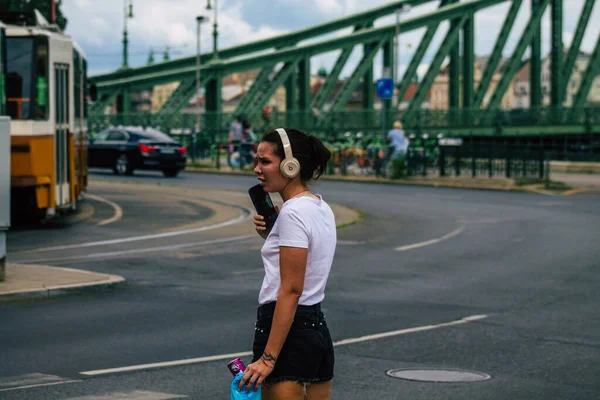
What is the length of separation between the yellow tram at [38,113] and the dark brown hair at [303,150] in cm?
1534

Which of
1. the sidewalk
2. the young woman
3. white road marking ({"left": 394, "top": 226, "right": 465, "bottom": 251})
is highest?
the young woman

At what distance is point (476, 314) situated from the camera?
39.8ft

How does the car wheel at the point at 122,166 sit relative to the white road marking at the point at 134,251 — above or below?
above

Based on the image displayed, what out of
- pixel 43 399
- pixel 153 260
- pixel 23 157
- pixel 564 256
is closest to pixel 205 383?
pixel 43 399

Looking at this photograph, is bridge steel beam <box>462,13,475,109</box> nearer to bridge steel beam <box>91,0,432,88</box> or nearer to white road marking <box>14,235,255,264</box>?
bridge steel beam <box>91,0,432,88</box>

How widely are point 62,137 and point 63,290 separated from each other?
326 inches

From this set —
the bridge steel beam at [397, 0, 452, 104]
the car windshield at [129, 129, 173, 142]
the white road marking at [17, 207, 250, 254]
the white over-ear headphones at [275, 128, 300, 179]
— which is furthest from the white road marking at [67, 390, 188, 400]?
the bridge steel beam at [397, 0, 452, 104]

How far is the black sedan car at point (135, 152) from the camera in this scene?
132ft

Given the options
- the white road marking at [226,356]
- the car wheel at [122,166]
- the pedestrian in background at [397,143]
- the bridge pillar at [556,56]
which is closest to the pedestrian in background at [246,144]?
the car wheel at [122,166]

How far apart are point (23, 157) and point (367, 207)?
953cm

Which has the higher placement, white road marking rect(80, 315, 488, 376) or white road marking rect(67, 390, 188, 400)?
white road marking rect(67, 390, 188, 400)

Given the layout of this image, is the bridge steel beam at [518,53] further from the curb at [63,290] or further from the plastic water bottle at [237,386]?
the plastic water bottle at [237,386]

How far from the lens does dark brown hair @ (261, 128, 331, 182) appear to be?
4.96m

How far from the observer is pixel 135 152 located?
40750mm
